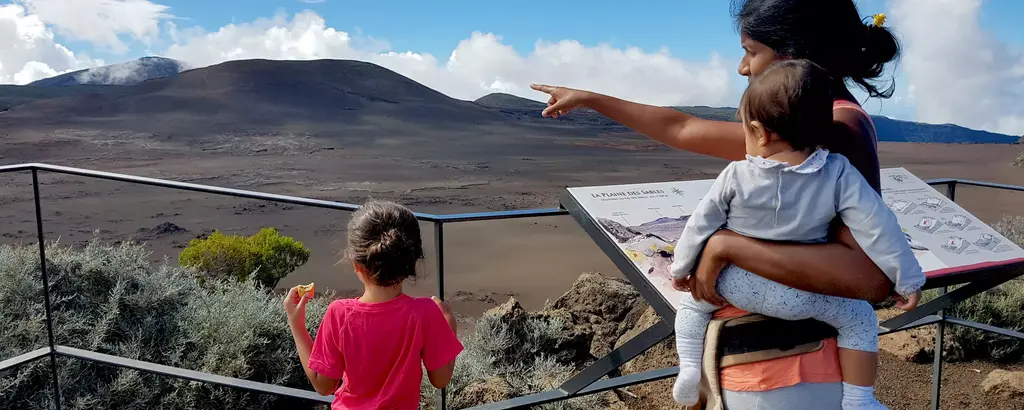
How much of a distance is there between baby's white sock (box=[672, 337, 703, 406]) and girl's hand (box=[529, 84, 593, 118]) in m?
0.62

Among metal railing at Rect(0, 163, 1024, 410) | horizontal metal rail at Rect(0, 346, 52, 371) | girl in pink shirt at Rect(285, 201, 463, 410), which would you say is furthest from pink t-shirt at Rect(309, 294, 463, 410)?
horizontal metal rail at Rect(0, 346, 52, 371)

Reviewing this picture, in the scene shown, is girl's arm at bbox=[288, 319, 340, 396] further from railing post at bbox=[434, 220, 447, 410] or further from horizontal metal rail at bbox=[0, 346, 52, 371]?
horizontal metal rail at bbox=[0, 346, 52, 371]

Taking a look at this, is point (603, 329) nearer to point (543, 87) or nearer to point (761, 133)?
point (543, 87)

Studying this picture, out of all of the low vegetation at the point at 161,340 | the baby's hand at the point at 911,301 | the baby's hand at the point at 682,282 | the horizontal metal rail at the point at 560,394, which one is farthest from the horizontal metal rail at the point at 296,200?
the low vegetation at the point at 161,340

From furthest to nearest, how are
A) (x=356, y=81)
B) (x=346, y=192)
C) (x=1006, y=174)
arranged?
(x=356, y=81)
(x=1006, y=174)
(x=346, y=192)

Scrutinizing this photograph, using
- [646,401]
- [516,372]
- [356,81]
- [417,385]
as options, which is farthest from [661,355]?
[356,81]

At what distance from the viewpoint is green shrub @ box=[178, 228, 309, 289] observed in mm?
8211

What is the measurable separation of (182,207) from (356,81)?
29573 millimetres

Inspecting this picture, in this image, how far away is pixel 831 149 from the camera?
1223 millimetres

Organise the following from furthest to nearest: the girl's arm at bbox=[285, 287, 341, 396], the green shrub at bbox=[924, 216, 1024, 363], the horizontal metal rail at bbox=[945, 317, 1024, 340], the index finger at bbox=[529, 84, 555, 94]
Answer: the green shrub at bbox=[924, 216, 1024, 363] → the horizontal metal rail at bbox=[945, 317, 1024, 340] → the index finger at bbox=[529, 84, 555, 94] → the girl's arm at bbox=[285, 287, 341, 396]

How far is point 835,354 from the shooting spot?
1.28 meters

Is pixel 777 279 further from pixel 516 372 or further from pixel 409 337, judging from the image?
pixel 516 372

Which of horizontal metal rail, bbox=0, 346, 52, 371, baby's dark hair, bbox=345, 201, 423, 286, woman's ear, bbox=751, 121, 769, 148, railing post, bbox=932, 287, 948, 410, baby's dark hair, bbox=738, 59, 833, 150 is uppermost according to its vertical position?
baby's dark hair, bbox=738, 59, 833, 150

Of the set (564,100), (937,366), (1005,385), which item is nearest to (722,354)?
(564,100)
